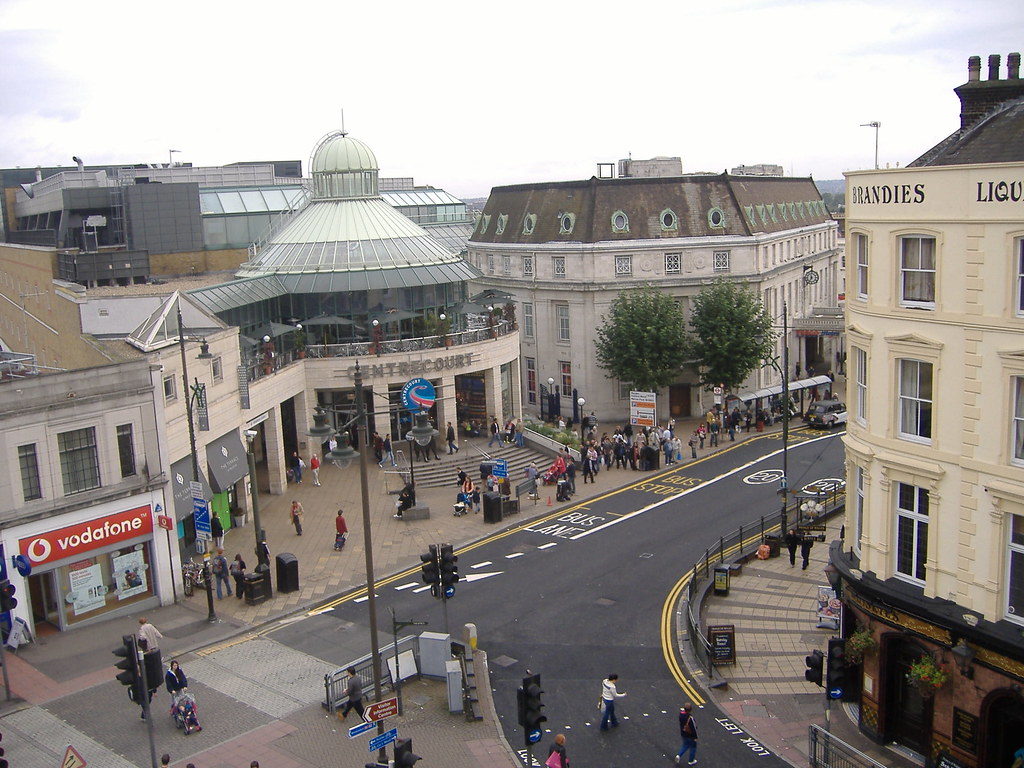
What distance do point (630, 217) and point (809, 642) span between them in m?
33.2

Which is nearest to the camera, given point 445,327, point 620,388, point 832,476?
point 832,476

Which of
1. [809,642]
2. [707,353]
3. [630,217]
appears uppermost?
[630,217]

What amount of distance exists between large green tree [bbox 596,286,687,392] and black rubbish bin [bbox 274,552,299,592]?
24.9 metres

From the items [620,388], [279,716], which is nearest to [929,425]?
[279,716]

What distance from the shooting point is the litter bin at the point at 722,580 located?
96.7 feet

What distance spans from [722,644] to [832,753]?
5.13m

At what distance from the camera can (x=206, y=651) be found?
86.5 ft

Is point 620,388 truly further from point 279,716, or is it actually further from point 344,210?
point 279,716

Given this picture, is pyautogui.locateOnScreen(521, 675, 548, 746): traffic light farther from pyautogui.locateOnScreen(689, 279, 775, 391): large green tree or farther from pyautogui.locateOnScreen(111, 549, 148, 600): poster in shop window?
pyautogui.locateOnScreen(689, 279, 775, 391): large green tree

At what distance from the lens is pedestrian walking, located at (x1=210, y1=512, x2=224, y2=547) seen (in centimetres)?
3284

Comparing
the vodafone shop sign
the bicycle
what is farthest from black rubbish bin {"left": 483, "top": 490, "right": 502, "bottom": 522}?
the vodafone shop sign

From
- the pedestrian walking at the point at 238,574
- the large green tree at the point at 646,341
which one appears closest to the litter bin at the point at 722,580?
the pedestrian walking at the point at 238,574

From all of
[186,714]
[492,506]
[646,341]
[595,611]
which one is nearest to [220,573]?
[186,714]

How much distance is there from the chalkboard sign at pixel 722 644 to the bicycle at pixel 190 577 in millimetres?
15938
